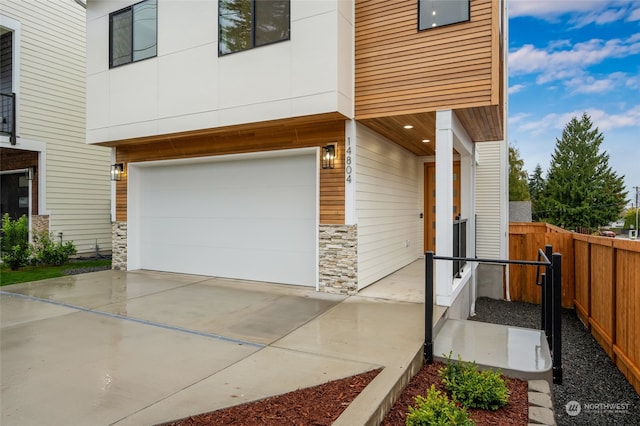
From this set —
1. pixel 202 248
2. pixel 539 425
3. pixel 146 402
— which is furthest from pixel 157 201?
pixel 539 425

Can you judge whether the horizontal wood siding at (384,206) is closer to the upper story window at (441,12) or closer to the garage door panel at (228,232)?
the garage door panel at (228,232)

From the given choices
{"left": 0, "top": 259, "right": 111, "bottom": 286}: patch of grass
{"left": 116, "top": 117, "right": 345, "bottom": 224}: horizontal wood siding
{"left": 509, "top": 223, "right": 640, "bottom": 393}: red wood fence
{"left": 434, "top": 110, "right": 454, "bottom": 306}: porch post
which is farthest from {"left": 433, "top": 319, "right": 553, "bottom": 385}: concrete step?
{"left": 0, "top": 259, "right": 111, "bottom": 286}: patch of grass

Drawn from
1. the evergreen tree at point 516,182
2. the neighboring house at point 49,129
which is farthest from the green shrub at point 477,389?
the evergreen tree at point 516,182

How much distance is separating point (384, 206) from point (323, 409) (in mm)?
4839

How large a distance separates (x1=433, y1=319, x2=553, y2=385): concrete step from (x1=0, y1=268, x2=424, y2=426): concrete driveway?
340mm

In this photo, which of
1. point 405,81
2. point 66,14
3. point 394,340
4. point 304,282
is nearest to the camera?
point 394,340

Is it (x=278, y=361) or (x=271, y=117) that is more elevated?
(x=271, y=117)

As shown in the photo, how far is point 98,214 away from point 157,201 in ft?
13.6

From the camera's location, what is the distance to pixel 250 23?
5.92 metres

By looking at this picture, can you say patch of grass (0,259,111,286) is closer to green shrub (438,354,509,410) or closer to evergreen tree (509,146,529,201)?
green shrub (438,354,509,410)

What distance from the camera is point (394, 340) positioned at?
12.6ft

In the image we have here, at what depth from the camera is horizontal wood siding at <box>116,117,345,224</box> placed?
5891 millimetres

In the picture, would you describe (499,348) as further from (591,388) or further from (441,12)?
(441,12)

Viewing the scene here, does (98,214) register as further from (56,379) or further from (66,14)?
(56,379)
